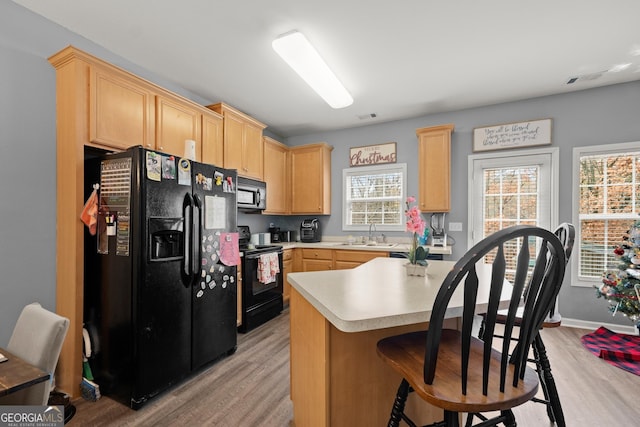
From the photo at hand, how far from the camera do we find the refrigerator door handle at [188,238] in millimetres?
2135

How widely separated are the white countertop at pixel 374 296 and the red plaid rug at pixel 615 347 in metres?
1.80

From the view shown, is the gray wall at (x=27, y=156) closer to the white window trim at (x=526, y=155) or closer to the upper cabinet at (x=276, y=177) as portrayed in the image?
the upper cabinet at (x=276, y=177)

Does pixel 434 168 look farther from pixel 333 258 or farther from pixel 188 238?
pixel 188 238

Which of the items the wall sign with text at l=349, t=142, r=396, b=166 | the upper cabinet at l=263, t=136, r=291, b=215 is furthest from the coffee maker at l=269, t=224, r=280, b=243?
the wall sign with text at l=349, t=142, r=396, b=166

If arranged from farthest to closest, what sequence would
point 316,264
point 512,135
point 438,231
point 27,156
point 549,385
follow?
point 316,264, point 438,231, point 512,135, point 27,156, point 549,385

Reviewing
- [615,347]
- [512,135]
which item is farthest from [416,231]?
[512,135]

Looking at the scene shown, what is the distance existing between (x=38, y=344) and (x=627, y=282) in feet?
13.7

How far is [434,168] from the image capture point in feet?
12.5

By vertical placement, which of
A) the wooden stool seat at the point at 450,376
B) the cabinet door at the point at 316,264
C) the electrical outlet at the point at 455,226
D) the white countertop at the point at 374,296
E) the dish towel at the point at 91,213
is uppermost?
the dish towel at the point at 91,213

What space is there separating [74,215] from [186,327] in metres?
1.12

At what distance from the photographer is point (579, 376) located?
2215 millimetres

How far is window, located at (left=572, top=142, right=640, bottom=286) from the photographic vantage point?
3.13m

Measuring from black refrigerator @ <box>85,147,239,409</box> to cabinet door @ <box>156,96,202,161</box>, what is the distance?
0.62 meters

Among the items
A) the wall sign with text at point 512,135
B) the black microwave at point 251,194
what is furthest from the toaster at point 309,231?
the wall sign with text at point 512,135
